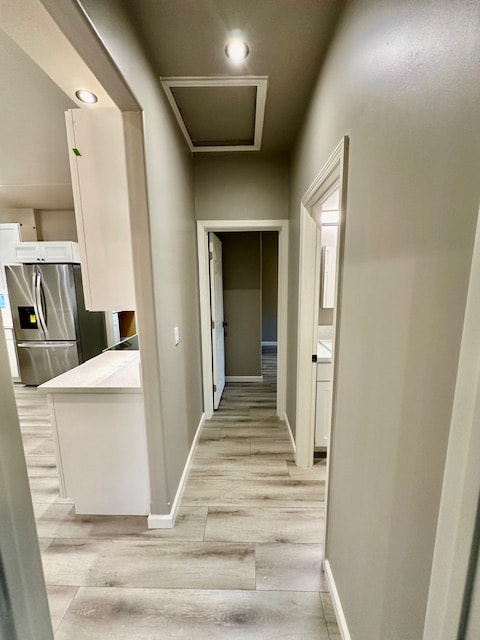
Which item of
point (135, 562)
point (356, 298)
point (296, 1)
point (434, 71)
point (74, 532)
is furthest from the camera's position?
point (74, 532)

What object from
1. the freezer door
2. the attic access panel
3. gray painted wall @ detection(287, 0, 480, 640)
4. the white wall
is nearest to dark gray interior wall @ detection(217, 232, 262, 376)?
the attic access panel

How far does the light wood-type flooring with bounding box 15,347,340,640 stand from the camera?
125cm

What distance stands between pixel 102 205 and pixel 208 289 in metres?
1.47

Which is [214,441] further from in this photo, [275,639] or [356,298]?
[356,298]

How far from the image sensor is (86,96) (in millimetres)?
1347

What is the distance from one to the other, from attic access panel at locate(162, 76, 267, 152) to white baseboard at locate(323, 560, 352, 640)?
2.69 m

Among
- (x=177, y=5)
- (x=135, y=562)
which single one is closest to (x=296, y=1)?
(x=177, y=5)

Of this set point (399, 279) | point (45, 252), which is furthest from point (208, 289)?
point (45, 252)

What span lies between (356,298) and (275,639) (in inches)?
58.6

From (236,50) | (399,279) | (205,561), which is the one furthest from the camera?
(205,561)

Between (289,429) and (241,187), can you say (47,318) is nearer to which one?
(241,187)

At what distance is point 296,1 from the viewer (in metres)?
1.17

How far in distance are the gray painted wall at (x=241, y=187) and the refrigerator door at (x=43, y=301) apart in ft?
7.77

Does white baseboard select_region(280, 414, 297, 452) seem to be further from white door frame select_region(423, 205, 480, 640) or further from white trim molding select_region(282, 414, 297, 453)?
white door frame select_region(423, 205, 480, 640)
